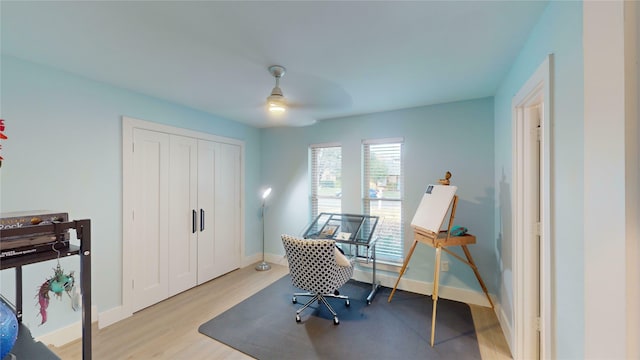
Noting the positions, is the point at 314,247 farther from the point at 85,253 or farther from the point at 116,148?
the point at 116,148

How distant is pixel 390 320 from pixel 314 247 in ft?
3.81

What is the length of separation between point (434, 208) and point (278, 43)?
7.00ft

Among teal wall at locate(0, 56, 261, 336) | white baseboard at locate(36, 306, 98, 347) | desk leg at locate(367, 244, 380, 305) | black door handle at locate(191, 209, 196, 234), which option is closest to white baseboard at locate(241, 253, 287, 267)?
black door handle at locate(191, 209, 196, 234)

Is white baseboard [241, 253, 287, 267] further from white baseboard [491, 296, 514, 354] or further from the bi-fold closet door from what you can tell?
white baseboard [491, 296, 514, 354]

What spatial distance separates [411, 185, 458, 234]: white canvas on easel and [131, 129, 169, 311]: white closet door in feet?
10.1

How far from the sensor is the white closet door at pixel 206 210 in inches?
144

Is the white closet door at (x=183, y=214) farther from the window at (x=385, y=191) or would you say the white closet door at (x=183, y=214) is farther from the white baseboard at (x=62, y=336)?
the window at (x=385, y=191)

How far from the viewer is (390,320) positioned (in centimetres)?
273

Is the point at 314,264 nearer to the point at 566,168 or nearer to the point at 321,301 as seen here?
the point at 321,301

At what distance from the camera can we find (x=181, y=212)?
341 cm

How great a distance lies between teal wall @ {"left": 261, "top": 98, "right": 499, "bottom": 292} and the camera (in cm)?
305

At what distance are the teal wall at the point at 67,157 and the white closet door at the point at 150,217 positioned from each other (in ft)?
0.58

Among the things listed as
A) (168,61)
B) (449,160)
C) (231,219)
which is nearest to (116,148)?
(168,61)

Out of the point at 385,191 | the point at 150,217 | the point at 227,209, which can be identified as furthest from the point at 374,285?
the point at 150,217
